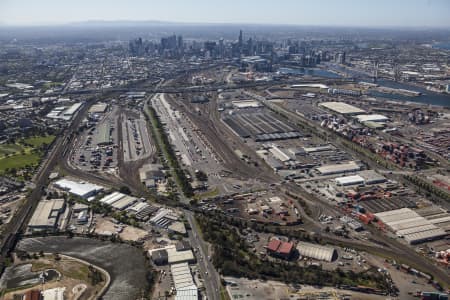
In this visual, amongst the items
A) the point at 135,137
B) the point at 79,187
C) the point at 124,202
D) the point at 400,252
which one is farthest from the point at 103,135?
the point at 400,252

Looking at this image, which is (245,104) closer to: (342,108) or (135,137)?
(342,108)

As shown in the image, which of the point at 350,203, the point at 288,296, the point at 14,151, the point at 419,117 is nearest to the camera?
the point at 288,296

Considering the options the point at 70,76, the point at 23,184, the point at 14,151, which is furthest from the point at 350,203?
the point at 70,76

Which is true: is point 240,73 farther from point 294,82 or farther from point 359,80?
point 359,80

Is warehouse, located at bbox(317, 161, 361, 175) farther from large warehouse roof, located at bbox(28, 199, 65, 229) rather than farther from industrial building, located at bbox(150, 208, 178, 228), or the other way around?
large warehouse roof, located at bbox(28, 199, 65, 229)

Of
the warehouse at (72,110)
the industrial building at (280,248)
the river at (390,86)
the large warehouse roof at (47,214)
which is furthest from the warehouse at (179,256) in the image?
the river at (390,86)

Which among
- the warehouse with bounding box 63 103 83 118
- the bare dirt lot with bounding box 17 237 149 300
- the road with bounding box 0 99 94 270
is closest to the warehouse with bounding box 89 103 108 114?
the warehouse with bounding box 63 103 83 118
